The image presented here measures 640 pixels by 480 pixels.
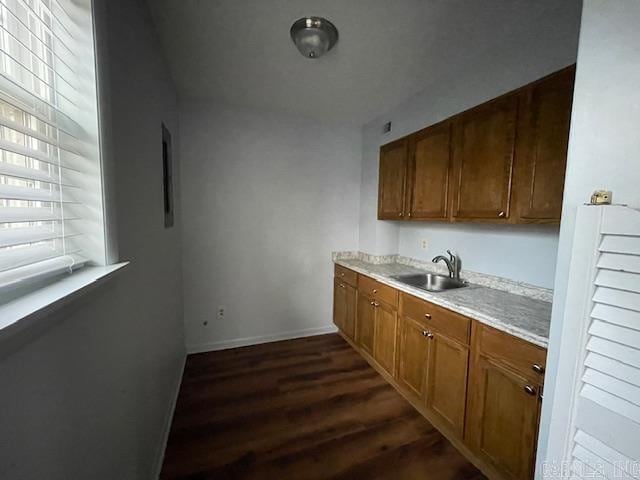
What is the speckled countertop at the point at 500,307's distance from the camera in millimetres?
1224

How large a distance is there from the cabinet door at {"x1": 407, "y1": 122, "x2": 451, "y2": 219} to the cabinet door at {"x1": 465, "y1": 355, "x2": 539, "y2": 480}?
1.12 m

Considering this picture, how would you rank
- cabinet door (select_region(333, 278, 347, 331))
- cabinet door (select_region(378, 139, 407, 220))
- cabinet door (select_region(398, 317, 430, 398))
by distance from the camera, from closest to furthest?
1. cabinet door (select_region(398, 317, 430, 398))
2. cabinet door (select_region(378, 139, 407, 220))
3. cabinet door (select_region(333, 278, 347, 331))

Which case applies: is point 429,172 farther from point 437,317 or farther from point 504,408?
point 504,408

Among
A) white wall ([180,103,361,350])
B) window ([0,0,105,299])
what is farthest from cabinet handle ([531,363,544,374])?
white wall ([180,103,361,350])

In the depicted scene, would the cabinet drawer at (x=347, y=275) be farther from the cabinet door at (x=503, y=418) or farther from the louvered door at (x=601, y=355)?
the louvered door at (x=601, y=355)

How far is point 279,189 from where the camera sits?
2.88 metres

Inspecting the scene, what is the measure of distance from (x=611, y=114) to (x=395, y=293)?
1569 millimetres

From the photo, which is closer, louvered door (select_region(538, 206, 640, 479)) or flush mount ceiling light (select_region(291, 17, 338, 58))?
louvered door (select_region(538, 206, 640, 479))

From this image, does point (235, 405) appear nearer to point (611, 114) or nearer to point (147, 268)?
point (147, 268)

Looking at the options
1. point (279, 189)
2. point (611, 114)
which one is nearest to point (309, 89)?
point (279, 189)

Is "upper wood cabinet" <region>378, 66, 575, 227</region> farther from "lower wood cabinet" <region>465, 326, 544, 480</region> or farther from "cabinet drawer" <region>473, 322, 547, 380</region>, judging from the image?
"lower wood cabinet" <region>465, 326, 544, 480</region>

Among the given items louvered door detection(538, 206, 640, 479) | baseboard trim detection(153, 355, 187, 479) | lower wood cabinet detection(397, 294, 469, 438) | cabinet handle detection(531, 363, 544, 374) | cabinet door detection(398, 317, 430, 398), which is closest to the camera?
louvered door detection(538, 206, 640, 479)

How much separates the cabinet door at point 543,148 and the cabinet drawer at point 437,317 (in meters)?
→ 0.70

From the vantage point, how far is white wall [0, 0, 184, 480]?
21.1 inches
